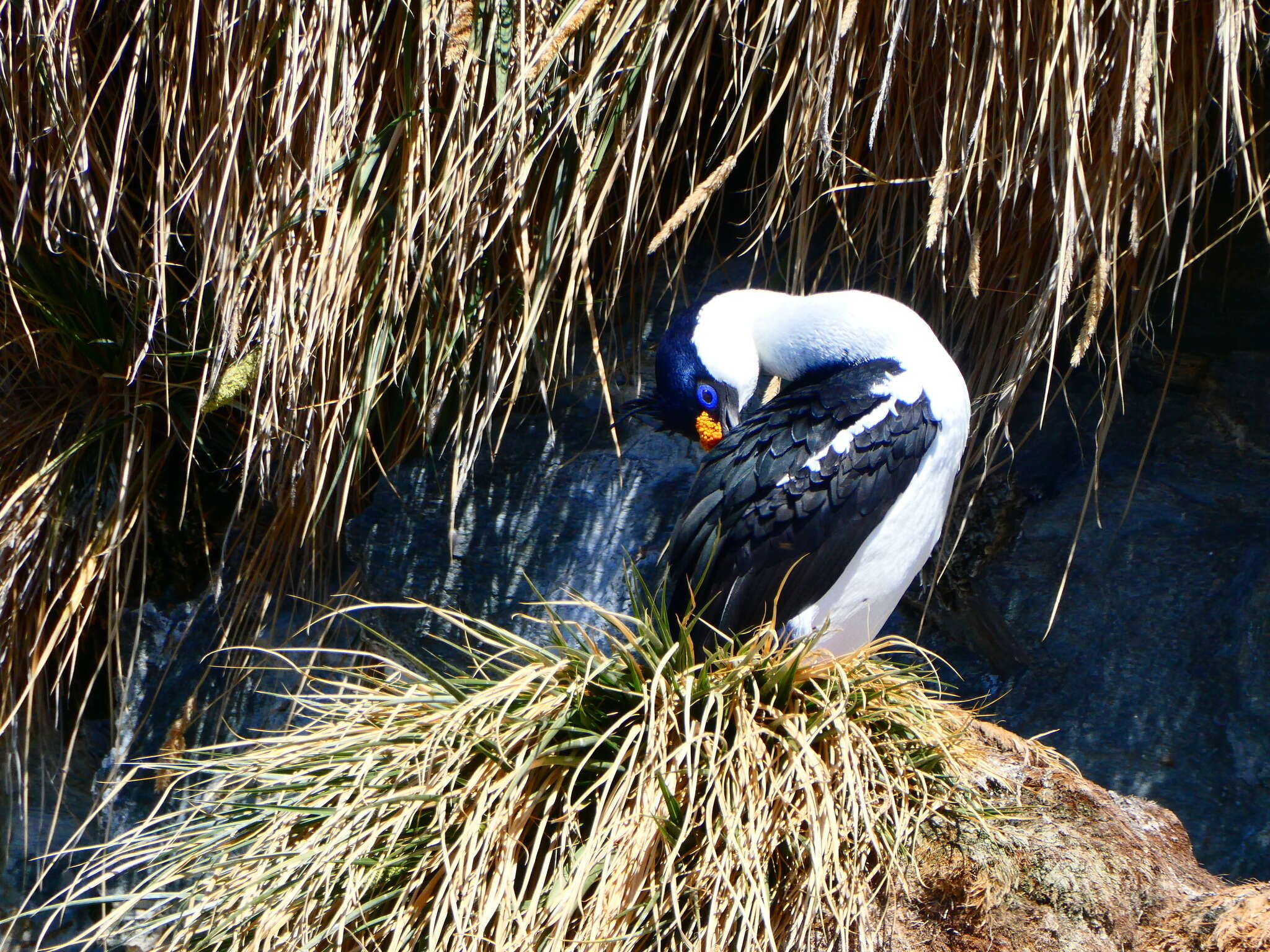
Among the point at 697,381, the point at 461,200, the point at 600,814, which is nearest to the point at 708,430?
the point at 697,381

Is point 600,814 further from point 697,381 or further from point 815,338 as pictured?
point 815,338

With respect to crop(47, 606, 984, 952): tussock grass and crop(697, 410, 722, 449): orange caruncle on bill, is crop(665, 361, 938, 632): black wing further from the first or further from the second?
crop(47, 606, 984, 952): tussock grass

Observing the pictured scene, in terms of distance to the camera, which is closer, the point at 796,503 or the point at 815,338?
the point at 796,503

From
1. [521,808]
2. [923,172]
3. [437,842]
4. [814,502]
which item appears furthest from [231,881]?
[923,172]

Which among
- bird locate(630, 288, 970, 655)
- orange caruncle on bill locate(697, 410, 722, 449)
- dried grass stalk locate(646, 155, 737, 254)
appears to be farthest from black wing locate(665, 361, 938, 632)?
dried grass stalk locate(646, 155, 737, 254)

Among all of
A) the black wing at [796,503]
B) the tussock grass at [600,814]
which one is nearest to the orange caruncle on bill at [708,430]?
the black wing at [796,503]

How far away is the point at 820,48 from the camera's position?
2004 mm

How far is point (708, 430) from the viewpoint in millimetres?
2031

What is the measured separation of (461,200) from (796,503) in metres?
0.93

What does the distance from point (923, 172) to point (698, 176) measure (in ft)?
1.64

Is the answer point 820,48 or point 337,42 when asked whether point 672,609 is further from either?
point 337,42

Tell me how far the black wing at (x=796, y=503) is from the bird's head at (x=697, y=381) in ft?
0.60

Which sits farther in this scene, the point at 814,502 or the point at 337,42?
the point at 337,42

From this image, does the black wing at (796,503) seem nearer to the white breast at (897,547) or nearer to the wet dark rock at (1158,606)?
the white breast at (897,547)
